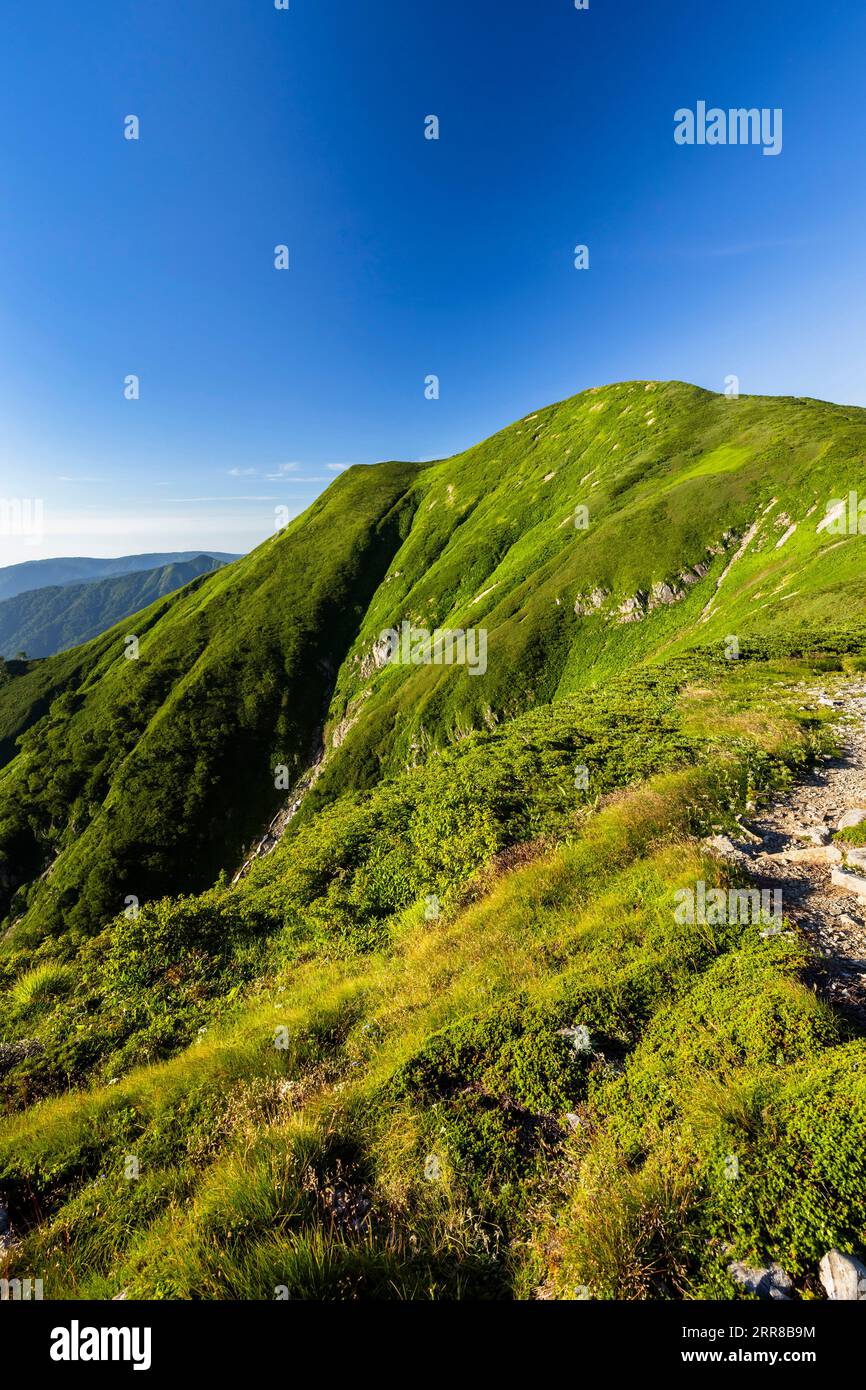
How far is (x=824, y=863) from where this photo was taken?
9.64m

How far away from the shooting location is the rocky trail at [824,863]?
23.0ft

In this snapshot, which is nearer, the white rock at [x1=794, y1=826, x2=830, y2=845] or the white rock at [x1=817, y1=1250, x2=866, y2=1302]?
the white rock at [x1=817, y1=1250, x2=866, y2=1302]

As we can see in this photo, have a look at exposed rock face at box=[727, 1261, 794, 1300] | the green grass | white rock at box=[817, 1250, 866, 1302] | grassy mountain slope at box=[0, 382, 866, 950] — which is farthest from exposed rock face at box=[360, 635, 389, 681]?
white rock at box=[817, 1250, 866, 1302]

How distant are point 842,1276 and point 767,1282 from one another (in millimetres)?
527

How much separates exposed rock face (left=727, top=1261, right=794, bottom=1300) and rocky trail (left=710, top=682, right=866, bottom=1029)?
10.6ft

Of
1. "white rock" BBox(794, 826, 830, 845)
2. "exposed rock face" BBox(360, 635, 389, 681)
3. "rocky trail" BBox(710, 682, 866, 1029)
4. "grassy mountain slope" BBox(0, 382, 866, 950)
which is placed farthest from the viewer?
"exposed rock face" BBox(360, 635, 389, 681)

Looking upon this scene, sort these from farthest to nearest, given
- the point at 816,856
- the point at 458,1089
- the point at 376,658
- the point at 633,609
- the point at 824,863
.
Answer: the point at 376,658
the point at 633,609
the point at 816,856
the point at 824,863
the point at 458,1089

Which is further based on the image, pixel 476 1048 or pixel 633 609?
pixel 633 609

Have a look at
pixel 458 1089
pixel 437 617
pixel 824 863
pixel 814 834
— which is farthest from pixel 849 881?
pixel 437 617

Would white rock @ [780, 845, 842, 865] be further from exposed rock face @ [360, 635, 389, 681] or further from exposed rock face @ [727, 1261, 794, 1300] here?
exposed rock face @ [360, 635, 389, 681]

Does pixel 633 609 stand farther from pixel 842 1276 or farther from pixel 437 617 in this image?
pixel 842 1276

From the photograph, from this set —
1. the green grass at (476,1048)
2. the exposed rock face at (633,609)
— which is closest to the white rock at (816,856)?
the green grass at (476,1048)

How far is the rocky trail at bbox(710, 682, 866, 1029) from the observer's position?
7012 millimetres
